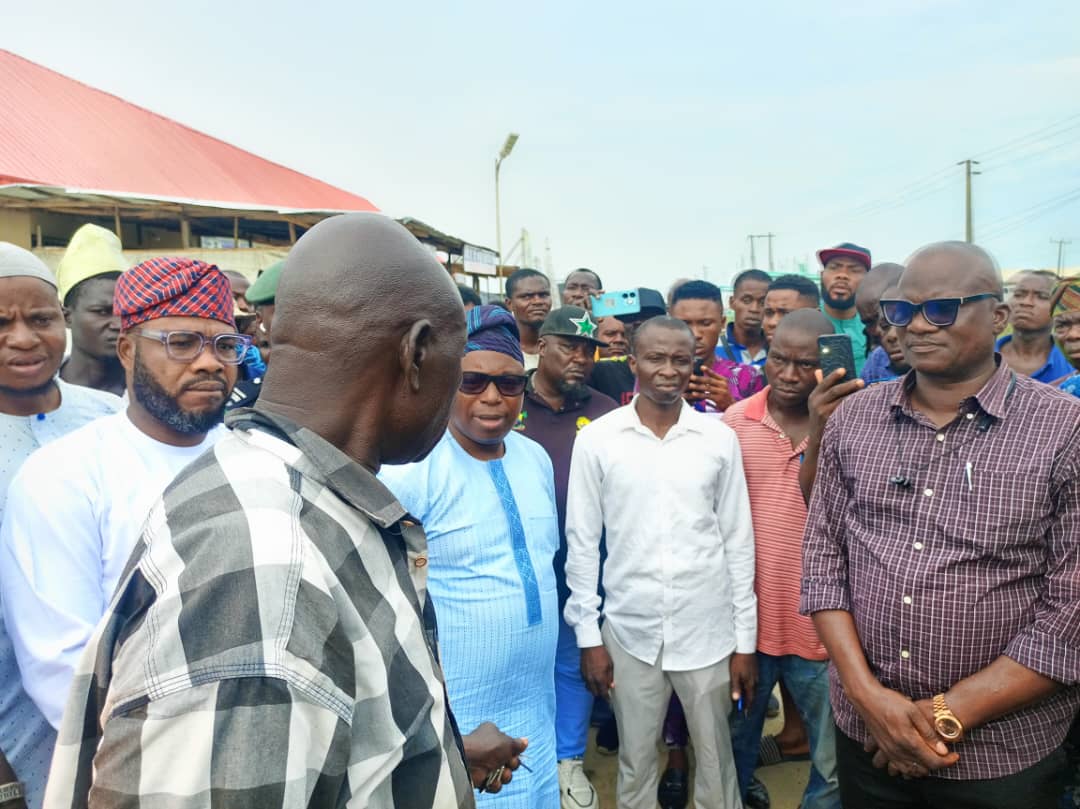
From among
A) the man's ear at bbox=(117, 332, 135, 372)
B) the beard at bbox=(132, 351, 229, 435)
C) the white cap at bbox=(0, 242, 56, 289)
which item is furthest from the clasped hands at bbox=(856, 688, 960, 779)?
the white cap at bbox=(0, 242, 56, 289)

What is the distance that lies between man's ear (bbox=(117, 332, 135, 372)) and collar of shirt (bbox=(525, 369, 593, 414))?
207 centimetres

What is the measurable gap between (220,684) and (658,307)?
4.94 metres

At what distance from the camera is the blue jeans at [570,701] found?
3.54m

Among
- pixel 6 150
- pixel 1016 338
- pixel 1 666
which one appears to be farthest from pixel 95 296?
pixel 6 150

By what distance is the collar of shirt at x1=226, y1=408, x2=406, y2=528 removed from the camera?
3.31 ft

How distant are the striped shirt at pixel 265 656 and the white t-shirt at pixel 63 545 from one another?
3.18 feet

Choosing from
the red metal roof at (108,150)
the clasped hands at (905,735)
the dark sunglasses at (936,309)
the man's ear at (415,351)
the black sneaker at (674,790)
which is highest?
the red metal roof at (108,150)

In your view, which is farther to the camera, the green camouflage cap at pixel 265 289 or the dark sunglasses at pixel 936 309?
the green camouflage cap at pixel 265 289

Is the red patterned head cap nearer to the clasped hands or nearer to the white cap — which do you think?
the white cap

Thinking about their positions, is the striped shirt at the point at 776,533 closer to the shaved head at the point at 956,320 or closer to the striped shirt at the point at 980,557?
the striped shirt at the point at 980,557

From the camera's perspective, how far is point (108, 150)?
1806 cm

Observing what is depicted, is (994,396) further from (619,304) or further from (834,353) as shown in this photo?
(619,304)

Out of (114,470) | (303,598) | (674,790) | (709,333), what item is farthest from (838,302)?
(303,598)

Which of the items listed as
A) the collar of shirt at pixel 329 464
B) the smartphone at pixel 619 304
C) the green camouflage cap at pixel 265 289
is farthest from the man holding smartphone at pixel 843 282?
the collar of shirt at pixel 329 464
